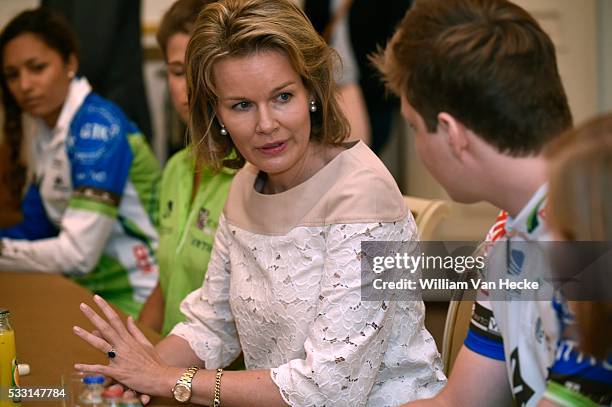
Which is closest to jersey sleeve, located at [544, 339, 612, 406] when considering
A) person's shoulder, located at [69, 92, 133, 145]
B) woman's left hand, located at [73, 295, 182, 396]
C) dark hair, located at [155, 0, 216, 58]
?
woman's left hand, located at [73, 295, 182, 396]

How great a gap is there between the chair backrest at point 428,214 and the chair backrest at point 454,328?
0.22 meters

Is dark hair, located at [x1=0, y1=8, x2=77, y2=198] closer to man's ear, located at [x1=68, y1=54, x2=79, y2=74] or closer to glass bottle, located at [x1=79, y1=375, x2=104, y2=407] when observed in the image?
man's ear, located at [x1=68, y1=54, x2=79, y2=74]

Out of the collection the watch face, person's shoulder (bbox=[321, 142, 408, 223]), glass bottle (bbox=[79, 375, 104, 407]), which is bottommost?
the watch face

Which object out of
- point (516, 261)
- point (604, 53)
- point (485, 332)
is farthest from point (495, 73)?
point (604, 53)

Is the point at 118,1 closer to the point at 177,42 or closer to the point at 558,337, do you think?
the point at 177,42

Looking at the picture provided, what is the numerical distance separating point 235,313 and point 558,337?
668mm

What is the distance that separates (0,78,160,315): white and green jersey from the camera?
258 centimetres

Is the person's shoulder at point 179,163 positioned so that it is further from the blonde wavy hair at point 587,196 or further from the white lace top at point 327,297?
the blonde wavy hair at point 587,196

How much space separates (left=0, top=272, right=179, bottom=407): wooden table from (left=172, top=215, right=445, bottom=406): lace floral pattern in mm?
200

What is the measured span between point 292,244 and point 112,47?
2.73 m

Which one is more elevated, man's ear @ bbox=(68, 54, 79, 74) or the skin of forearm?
man's ear @ bbox=(68, 54, 79, 74)

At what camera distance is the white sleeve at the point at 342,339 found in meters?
1.41

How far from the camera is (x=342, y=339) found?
141 centimetres

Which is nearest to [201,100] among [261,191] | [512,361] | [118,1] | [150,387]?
[261,191]
